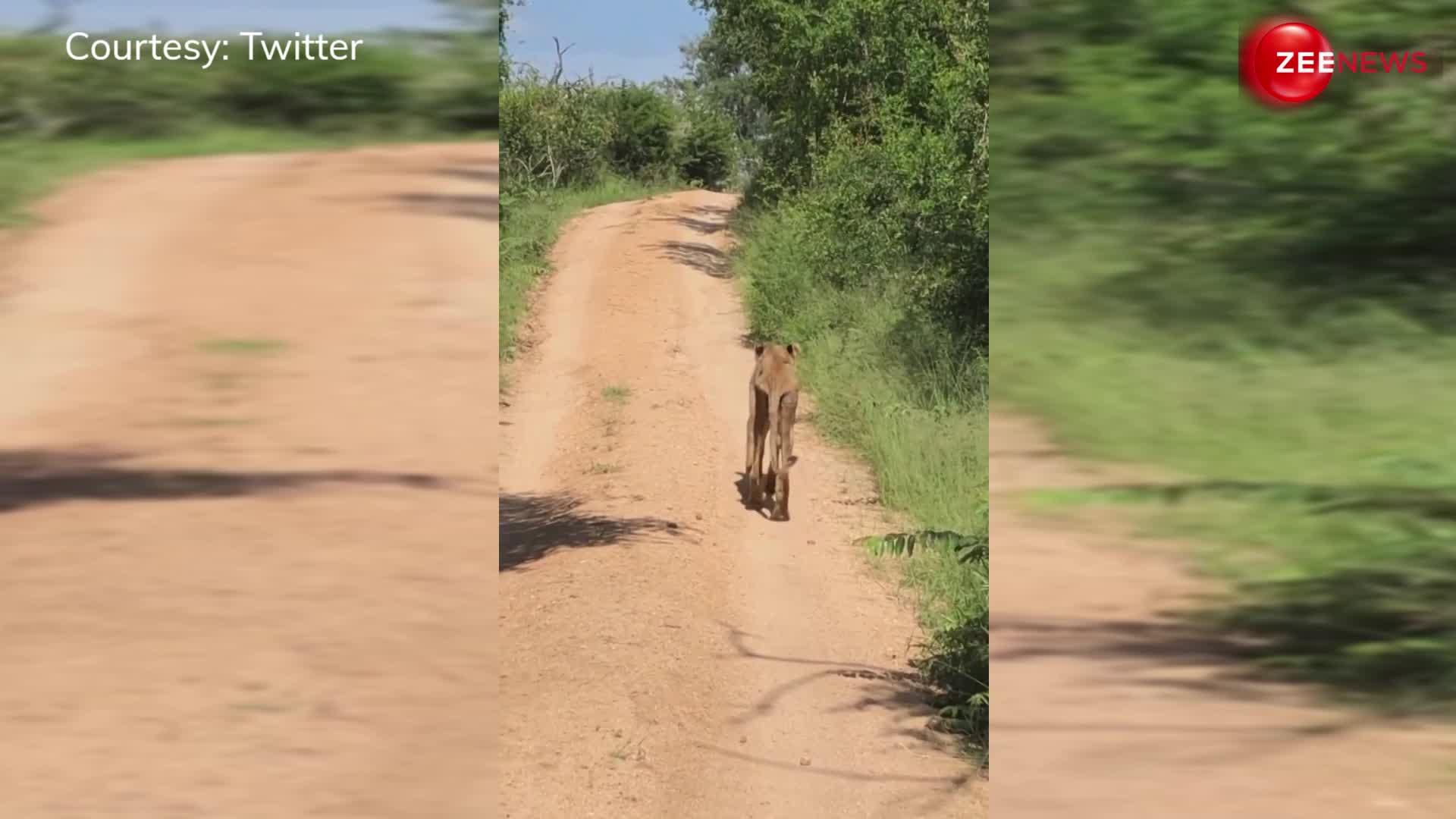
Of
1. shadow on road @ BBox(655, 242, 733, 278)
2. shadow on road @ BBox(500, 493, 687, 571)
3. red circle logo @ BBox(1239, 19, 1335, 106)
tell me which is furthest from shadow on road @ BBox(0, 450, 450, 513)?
shadow on road @ BBox(655, 242, 733, 278)

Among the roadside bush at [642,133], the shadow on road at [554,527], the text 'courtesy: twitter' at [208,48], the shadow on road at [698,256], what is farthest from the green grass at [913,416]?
the roadside bush at [642,133]

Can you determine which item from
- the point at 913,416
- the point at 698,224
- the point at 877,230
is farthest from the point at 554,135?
the point at 913,416

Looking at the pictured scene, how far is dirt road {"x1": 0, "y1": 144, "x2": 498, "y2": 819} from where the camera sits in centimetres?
298

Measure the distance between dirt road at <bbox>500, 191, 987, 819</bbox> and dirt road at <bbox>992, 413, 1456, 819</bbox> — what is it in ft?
8.19

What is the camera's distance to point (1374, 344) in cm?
355

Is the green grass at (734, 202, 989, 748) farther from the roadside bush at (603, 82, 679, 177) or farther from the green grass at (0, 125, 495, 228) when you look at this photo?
the roadside bush at (603, 82, 679, 177)

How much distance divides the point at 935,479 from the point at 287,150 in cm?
767

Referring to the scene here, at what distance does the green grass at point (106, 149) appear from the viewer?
10.2 feet

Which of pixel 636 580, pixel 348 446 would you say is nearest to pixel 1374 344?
pixel 348 446

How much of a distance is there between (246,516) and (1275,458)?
228 centimetres

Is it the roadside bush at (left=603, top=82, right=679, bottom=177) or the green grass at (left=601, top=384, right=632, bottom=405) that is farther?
the roadside bush at (left=603, top=82, right=679, bottom=177)

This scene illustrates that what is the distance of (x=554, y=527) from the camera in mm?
10008

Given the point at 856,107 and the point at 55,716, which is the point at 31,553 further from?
the point at 856,107

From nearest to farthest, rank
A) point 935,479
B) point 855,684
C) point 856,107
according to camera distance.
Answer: point 855,684 → point 935,479 → point 856,107
